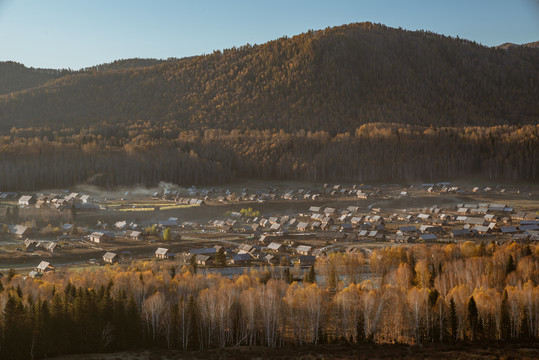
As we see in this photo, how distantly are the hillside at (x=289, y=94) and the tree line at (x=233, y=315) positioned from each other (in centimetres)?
12337

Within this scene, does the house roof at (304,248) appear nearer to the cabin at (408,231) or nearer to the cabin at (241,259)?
the cabin at (241,259)

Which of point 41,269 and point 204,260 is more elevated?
point 41,269

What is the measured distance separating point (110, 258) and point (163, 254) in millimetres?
4055

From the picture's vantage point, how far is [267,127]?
515 feet

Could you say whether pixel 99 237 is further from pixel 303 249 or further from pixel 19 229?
pixel 303 249

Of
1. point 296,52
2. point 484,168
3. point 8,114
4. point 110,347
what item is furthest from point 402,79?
point 110,347

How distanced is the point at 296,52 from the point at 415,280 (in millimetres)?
157829

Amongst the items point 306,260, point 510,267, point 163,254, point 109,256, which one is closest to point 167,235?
point 163,254

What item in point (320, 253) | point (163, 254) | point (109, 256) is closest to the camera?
point (109, 256)

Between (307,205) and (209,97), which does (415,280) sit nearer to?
(307,205)

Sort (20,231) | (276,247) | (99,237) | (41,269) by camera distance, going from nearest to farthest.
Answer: (41,269) → (276,247) → (99,237) → (20,231)

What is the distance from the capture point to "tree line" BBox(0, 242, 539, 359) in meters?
30.2

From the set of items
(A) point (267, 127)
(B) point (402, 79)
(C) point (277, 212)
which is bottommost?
(C) point (277, 212)

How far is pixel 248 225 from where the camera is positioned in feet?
231
